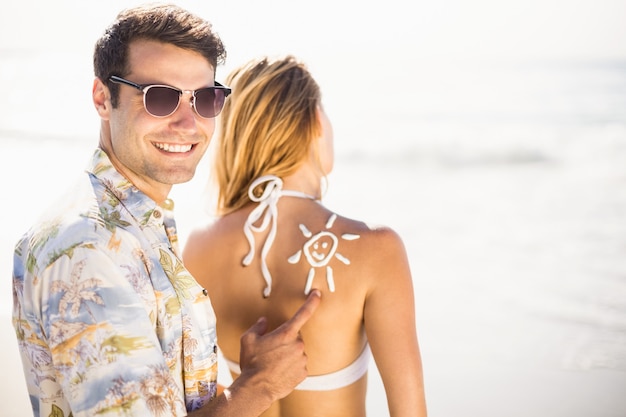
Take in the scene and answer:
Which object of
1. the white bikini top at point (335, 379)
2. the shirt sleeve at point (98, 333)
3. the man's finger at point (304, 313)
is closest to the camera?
the shirt sleeve at point (98, 333)

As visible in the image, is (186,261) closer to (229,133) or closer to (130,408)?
(229,133)

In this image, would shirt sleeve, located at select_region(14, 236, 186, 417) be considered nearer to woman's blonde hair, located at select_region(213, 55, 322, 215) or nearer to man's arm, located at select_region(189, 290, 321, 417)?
man's arm, located at select_region(189, 290, 321, 417)

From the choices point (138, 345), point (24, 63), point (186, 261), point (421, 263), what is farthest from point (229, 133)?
point (24, 63)

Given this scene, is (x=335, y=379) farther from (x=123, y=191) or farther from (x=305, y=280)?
(x=123, y=191)

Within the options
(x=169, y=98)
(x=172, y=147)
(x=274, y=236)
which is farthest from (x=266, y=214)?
(x=169, y=98)

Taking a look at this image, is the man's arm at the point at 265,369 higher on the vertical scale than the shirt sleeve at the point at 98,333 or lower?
lower

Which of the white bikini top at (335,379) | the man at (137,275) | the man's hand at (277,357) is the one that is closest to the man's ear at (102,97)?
the man at (137,275)

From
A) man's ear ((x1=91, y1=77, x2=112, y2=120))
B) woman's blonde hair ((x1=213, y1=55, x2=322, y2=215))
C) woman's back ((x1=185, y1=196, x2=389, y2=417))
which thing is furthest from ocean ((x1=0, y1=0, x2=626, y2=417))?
man's ear ((x1=91, y1=77, x2=112, y2=120))

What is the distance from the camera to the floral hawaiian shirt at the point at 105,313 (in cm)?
141

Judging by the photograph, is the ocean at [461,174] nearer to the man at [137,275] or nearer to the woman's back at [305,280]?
the woman's back at [305,280]

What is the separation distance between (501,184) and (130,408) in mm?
10747

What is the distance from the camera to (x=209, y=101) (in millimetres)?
1961

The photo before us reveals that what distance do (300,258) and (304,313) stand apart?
231 mm

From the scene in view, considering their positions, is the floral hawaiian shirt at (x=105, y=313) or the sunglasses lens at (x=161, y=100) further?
the sunglasses lens at (x=161, y=100)
